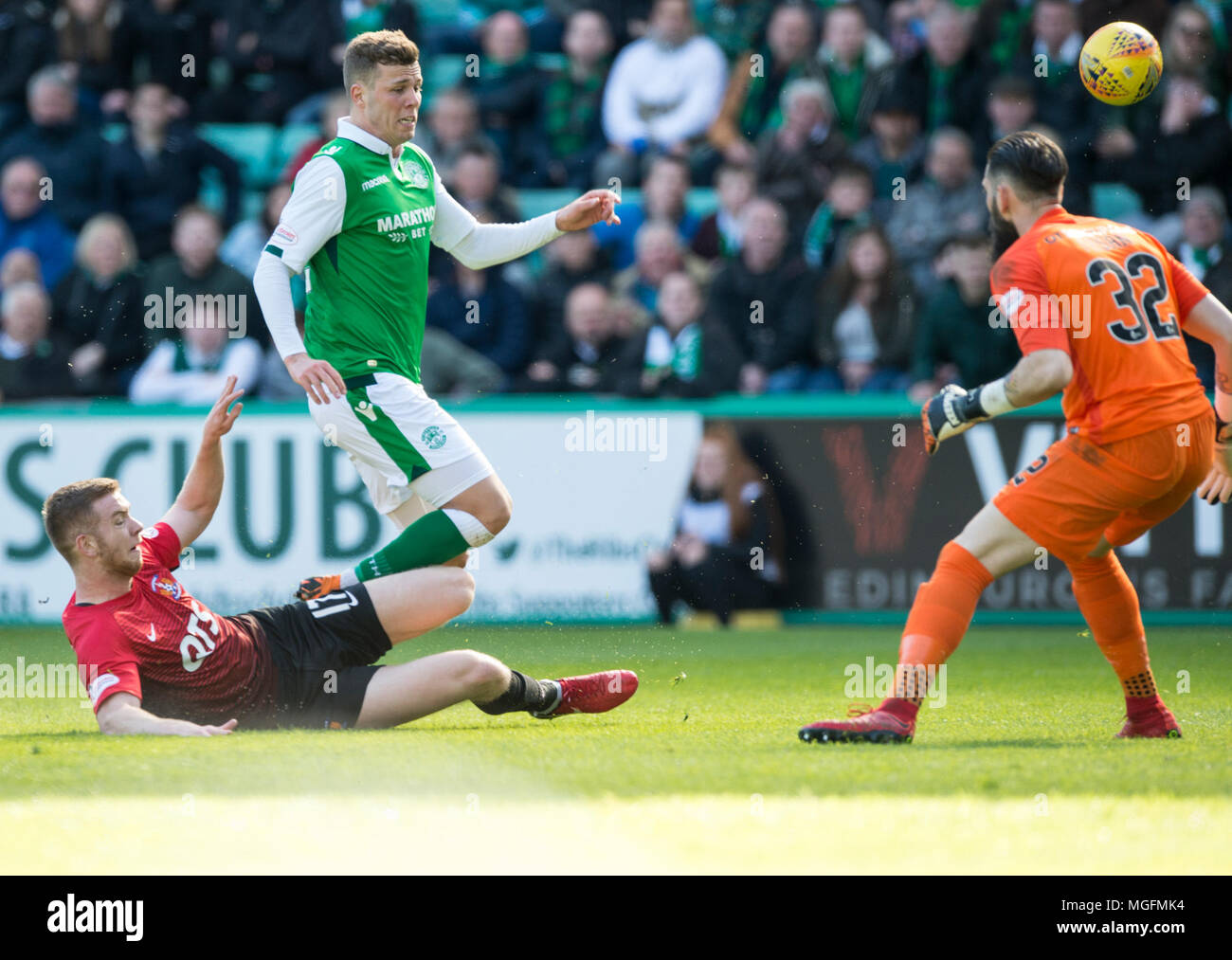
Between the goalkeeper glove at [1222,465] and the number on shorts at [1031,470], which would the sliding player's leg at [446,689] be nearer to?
the number on shorts at [1031,470]

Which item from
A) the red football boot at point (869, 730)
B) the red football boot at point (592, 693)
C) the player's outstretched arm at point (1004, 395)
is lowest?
the red football boot at point (592, 693)

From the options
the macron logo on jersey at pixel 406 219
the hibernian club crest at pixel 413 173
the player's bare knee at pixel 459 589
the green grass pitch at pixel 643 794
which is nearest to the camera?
the green grass pitch at pixel 643 794

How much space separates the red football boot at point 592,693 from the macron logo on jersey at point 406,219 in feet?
5.97

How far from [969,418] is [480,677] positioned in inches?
73.9

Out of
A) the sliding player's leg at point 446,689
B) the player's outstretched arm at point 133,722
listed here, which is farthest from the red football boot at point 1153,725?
the player's outstretched arm at point 133,722

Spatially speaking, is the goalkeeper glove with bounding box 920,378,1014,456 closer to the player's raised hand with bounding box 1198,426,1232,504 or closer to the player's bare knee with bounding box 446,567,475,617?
the player's raised hand with bounding box 1198,426,1232,504

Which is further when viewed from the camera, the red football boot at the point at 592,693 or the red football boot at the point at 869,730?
the red football boot at the point at 592,693

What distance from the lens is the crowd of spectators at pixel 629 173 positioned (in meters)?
10.6

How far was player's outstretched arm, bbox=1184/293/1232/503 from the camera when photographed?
5.47 meters

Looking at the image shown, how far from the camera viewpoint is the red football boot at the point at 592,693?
19.8 feet

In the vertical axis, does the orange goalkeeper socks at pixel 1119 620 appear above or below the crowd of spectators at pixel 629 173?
below

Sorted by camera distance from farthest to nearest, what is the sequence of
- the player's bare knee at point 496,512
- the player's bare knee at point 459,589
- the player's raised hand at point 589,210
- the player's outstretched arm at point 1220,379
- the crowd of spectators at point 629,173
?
1. the crowd of spectators at point 629,173
2. the player's raised hand at point 589,210
3. the player's bare knee at point 496,512
4. the player's bare knee at point 459,589
5. the player's outstretched arm at point 1220,379
